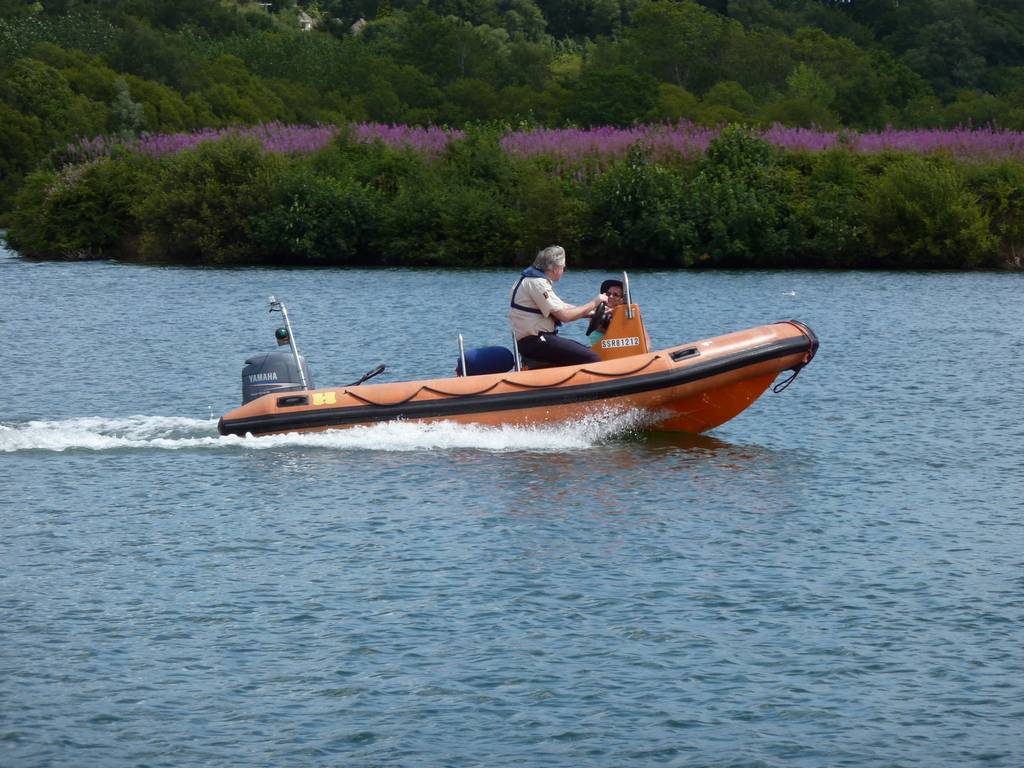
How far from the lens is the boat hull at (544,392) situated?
1338 centimetres

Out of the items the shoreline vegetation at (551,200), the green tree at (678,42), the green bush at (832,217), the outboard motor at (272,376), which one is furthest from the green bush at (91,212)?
the green tree at (678,42)

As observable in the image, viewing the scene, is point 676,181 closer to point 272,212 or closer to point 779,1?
point 272,212

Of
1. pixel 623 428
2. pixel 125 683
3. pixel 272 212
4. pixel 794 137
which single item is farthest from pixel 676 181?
pixel 125 683

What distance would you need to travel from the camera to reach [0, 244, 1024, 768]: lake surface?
756 centimetres

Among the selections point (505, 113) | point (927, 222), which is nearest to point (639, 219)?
point (927, 222)

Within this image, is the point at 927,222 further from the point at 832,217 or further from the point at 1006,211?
the point at 1006,211

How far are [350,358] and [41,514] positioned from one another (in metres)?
8.51

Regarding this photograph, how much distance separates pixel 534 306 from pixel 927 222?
18.7 meters

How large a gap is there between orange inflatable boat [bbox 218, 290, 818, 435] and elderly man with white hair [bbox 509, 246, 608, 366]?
0.87 ft

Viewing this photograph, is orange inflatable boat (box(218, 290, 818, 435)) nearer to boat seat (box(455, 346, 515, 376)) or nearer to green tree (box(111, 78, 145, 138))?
boat seat (box(455, 346, 515, 376))

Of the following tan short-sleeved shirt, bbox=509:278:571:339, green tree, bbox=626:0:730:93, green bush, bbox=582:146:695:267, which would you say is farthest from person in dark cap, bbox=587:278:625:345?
green tree, bbox=626:0:730:93

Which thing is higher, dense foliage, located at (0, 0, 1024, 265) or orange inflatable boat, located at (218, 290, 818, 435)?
dense foliage, located at (0, 0, 1024, 265)

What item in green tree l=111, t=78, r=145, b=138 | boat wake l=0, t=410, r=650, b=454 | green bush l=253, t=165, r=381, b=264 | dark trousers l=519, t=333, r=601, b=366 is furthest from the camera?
green tree l=111, t=78, r=145, b=138

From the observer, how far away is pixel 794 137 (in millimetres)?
34969
